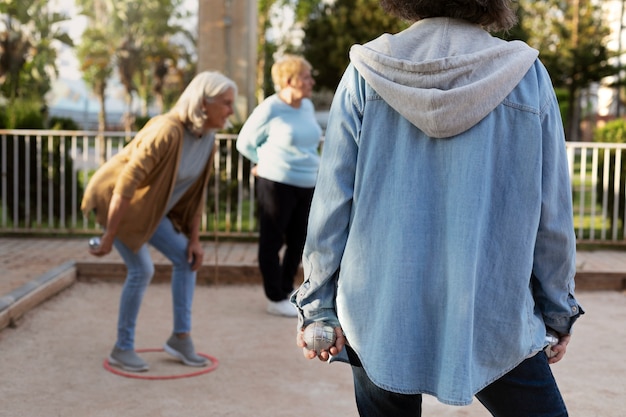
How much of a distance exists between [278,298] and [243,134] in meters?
1.33

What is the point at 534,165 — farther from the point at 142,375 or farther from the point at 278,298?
the point at 278,298

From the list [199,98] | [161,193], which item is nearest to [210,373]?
[161,193]

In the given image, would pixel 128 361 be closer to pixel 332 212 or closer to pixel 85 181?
pixel 332 212

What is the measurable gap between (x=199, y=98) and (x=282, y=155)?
2.00 m

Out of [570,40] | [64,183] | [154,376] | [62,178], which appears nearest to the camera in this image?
[154,376]

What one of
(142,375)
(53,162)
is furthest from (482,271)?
(53,162)

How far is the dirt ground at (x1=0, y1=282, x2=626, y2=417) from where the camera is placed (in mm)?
4875

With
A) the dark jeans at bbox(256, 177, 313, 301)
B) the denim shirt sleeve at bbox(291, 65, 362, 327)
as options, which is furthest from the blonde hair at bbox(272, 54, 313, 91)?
the denim shirt sleeve at bbox(291, 65, 362, 327)

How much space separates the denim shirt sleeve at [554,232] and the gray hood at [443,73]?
148 mm

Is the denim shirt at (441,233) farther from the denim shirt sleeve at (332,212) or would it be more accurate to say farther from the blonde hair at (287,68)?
the blonde hair at (287,68)

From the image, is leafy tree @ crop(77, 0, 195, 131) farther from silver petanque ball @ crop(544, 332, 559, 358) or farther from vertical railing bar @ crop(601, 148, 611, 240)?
silver petanque ball @ crop(544, 332, 559, 358)

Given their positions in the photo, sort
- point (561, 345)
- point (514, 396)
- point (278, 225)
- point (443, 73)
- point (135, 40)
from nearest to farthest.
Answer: point (443, 73), point (514, 396), point (561, 345), point (278, 225), point (135, 40)

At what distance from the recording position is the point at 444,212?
2.24 metres

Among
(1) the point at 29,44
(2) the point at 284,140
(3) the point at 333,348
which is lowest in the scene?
(3) the point at 333,348
